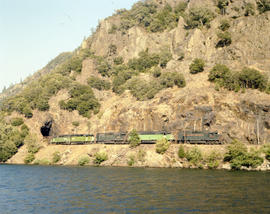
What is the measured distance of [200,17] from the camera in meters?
123

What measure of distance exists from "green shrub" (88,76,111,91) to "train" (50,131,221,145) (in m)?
37.1

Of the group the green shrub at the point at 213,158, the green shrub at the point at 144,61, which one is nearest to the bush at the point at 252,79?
the green shrub at the point at 213,158

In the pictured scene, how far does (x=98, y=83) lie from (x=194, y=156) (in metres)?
72.3

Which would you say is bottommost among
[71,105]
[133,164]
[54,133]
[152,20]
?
[133,164]

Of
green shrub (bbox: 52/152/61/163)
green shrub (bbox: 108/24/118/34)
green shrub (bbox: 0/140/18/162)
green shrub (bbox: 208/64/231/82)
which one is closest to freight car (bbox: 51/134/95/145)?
green shrub (bbox: 52/152/61/163)

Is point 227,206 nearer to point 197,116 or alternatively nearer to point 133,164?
point 133,164

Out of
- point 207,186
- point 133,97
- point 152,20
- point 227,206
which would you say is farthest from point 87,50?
point 227,206

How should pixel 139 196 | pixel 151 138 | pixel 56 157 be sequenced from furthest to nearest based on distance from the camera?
pixel 56 157 → pixel 151 138 → pixel 139 196

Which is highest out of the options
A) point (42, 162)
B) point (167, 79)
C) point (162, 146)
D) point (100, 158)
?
point (167, 79)

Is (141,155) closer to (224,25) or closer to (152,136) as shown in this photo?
(152,136)

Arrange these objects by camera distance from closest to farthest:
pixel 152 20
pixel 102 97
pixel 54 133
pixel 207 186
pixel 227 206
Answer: pixel 227 206
pixel 207 186
pixel 54 133
pixel 102 97
pixel 152 20

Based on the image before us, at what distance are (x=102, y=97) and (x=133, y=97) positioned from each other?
825 inches

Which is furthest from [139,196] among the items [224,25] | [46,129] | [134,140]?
[224,25]

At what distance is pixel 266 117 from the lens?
74500 mm
